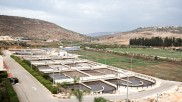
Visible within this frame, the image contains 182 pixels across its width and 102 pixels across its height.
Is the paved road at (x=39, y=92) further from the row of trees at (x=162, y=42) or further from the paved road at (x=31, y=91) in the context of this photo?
the row of trees at (x=162, y=42)

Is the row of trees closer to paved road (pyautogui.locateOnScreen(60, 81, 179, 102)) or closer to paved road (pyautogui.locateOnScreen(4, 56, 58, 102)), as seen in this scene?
paved road (pyautogui.locateOnScreen(60, 81, 179, 102))

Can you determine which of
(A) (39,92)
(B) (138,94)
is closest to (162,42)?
(B) (138,94)

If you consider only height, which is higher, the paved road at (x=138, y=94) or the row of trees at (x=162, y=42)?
the row of trees at (x=162, y=42)

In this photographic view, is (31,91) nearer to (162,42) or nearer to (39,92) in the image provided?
(39,92)

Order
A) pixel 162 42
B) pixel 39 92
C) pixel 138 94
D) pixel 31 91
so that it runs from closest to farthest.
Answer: pixel 39 92 < pixel 31 91 < pixel 138 94 < pixel 162 42

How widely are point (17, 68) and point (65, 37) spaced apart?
145 metres

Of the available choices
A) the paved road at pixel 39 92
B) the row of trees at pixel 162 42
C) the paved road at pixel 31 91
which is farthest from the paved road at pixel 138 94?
the row of trees at pixel 162 42

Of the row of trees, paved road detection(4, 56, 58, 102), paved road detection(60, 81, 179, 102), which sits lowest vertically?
paved road detection(60, 81, 179, 102)

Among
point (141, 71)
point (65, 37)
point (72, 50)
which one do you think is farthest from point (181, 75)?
point (65, 37)

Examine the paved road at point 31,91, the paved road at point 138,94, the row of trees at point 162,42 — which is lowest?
the paved road at point 138,94

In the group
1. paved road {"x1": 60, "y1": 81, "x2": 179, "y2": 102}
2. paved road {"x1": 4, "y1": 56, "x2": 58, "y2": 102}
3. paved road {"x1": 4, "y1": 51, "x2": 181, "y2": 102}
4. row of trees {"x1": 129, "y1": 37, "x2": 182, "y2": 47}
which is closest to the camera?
paved road {"x1": 4, "y1": 56, "x2": 58, "y2": 102}

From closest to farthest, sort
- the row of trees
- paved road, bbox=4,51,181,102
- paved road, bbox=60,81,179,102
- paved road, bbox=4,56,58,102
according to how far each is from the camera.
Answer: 1. paved road, bbox=4,56,58,102
2. paved road, bbox=4,51,181,102
3. paved road, bbox=60,81,179,102
4. the row of trees

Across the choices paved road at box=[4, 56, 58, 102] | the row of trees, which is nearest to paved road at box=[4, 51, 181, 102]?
paved road at box=[4, 56, 58, 102]

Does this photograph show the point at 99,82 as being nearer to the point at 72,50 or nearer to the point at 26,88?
the point at 26,88
